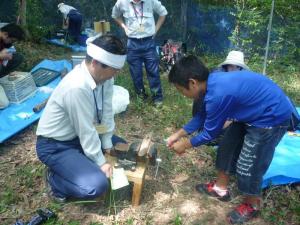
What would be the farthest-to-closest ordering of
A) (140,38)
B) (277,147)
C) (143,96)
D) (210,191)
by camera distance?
(143,96) → (140,38) → (277,147) → (210,191)

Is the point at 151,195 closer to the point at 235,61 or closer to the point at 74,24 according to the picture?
the point at 235,61

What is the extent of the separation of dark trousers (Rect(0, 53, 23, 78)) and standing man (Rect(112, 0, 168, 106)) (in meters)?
1.82

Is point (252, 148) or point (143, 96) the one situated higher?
point (252, 148)

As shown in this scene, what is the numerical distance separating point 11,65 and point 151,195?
139 inches

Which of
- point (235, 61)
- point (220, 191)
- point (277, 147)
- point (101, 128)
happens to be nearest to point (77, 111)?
point (101, 128)

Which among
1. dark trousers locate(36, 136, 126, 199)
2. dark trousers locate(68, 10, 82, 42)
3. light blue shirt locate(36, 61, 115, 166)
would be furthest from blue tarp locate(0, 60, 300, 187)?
dark trousers locate(68, 10, 82, 42)

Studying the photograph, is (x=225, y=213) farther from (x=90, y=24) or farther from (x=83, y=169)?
(x=90, y=24)

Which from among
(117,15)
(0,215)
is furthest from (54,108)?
(117,15)

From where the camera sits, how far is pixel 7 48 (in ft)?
18.0

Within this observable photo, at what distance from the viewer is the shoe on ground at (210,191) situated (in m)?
3.40

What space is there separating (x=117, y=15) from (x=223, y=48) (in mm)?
3258

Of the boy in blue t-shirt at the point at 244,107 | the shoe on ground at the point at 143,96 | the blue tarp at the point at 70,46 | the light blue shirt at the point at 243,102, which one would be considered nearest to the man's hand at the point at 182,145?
the boy in blue t-shirt at the point at 244,107

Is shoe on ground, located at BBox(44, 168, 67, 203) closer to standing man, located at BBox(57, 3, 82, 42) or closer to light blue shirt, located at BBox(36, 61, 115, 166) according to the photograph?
light blue shirt, located at BBox(36, 61, 115, 166)

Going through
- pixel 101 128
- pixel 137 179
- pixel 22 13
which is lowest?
pixel 137 179
